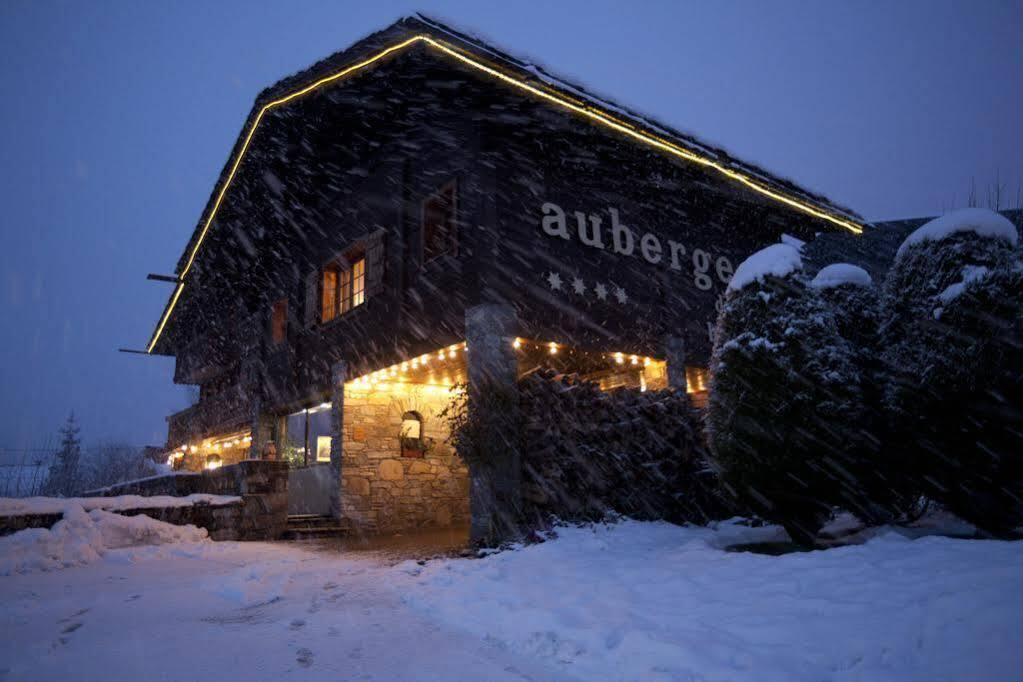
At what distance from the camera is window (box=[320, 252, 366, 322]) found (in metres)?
11.7

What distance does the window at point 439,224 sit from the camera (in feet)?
30.3

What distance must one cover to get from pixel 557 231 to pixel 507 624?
6.45m

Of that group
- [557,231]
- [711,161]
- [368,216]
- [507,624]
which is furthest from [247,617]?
[711,161]

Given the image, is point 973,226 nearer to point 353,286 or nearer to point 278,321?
point 353,286

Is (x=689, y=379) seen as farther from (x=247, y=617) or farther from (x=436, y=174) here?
(x=247, y=617)

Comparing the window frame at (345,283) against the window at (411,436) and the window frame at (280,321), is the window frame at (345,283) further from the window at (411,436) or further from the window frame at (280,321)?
the window at (411,436)

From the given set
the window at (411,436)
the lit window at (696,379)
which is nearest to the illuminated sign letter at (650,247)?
the lit window at (696,379)

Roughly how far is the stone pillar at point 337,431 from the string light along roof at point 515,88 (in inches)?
164

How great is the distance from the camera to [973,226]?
4.75m

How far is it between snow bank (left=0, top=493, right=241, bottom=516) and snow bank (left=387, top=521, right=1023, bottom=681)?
14.1ft

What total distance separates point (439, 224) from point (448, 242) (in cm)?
56

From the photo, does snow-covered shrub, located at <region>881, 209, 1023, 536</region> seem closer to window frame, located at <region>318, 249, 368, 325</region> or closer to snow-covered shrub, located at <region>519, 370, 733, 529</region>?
snow-covered shrub, located at <region>519, 370, 733, 529</region>

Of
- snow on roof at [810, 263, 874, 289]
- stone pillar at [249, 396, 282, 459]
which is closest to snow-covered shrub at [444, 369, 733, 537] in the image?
snow on roof at [810, 263, 874, 289]

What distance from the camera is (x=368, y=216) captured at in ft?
37.1
